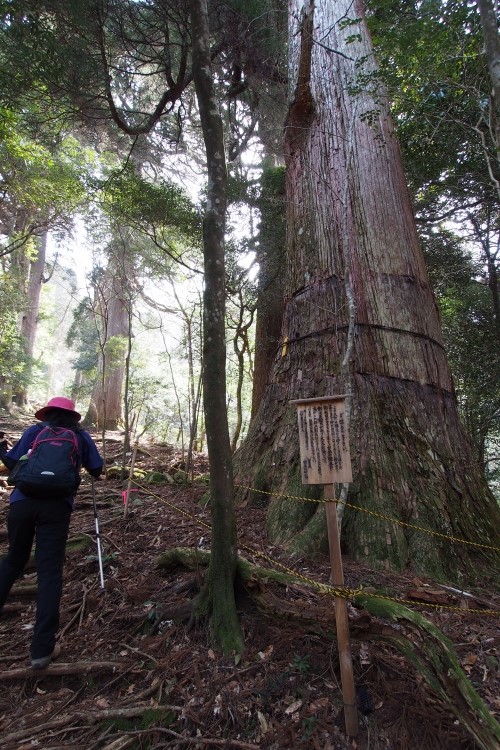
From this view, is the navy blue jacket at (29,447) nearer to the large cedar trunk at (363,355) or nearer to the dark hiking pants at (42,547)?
the dark hiking pants at (42,547)

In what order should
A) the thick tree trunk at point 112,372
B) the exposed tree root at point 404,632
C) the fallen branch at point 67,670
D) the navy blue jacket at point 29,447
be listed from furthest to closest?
the thick tree trunk at point 112,372 < the navy blue jacket at point 29,447 < the fallen branch at point 67,670 < the exposed tree root at point 404,632

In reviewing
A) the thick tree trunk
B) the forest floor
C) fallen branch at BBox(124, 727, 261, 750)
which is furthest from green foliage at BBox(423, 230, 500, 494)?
the thick tree trunk

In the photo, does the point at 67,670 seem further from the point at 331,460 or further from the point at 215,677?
the point at 331,460

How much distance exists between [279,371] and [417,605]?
2.68 meters

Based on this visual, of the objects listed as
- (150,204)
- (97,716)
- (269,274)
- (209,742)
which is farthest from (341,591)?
(150,204)

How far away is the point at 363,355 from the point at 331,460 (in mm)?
2062

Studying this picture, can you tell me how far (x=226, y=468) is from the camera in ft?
9.07

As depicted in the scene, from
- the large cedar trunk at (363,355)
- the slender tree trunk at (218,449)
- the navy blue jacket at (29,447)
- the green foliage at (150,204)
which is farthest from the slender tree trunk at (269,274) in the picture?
the slender tree trunk at (218,449)

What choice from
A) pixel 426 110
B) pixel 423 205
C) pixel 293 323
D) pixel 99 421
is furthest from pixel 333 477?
pixel 99 421

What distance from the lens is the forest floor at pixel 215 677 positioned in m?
2.09

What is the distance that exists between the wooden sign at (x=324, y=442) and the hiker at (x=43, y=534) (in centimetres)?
189

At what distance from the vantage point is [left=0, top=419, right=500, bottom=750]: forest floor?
2.09 meters

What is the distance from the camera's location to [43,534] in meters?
2.95

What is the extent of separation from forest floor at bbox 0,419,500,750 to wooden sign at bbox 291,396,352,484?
0.81 meters
